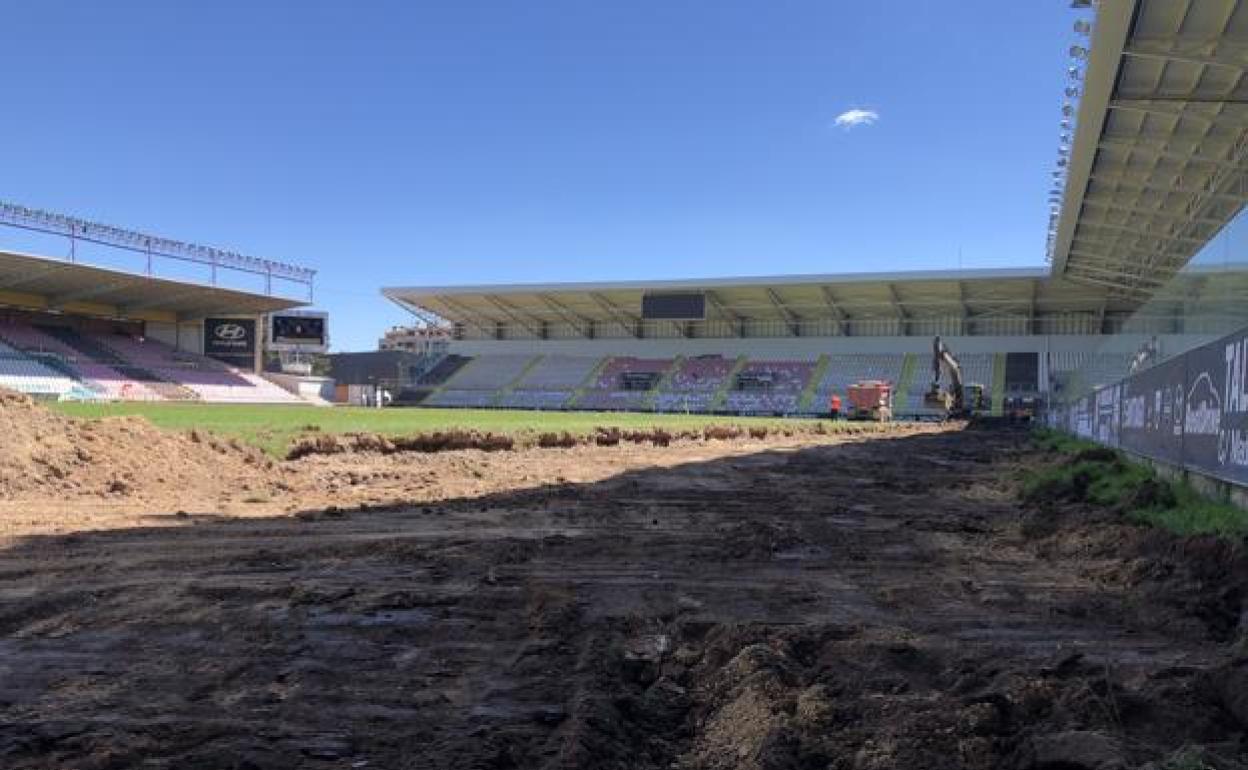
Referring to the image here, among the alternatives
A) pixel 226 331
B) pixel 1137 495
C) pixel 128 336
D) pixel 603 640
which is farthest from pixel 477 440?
pixel 226 331

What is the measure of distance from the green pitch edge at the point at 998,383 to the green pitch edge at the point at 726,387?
65.4ft

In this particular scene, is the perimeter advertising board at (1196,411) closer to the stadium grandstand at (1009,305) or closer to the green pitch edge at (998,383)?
the stadium grandstand at (1009,305)

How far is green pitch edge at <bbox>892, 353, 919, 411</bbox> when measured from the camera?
2635 inches

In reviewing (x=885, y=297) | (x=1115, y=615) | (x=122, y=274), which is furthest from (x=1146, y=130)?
(x=122, y=274)

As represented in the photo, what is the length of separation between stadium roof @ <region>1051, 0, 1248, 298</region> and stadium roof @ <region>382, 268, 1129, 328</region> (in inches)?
1017

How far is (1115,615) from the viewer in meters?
5.95

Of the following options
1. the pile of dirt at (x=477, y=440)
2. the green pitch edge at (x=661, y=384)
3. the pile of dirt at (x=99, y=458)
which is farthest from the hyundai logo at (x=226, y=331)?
the pile of dirt at (x=99, y=458)

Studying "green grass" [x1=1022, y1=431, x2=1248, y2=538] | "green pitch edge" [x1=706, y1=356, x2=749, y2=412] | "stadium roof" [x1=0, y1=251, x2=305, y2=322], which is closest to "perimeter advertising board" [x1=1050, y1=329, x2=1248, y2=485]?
"green grass" [x1=1022, y1=431, x2=1248, y2=538]

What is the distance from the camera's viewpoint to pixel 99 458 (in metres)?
13.1

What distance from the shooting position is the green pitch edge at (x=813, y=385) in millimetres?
69738

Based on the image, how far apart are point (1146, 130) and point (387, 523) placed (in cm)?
2450

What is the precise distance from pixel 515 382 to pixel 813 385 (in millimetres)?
26892

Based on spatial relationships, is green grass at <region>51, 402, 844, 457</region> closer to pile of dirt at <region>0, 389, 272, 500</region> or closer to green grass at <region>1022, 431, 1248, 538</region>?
pile of dirt at <region>0, 389, 272, 500</region>

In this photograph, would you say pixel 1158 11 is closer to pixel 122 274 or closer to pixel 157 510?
pixel 157 510
